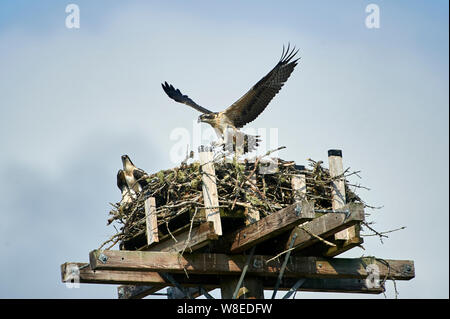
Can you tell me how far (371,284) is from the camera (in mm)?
9461

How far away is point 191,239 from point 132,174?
2.62 metres

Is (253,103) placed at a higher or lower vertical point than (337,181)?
higher

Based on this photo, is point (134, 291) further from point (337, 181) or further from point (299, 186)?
point (337, 181)

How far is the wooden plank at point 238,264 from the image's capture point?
807cm

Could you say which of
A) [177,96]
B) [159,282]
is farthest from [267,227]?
[177,96]

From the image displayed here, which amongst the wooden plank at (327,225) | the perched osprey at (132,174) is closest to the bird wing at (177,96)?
the perched osprey at (132,174)

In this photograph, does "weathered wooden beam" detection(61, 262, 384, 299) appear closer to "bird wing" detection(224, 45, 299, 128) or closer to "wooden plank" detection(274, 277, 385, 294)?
"wooden plank" detection(274, 277, 385, 294)

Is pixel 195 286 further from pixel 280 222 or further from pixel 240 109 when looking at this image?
pixel 240 109

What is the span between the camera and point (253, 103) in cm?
1188

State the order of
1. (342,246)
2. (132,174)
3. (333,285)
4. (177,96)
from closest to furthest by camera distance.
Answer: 1. (342,246)
2. (333,285)
3. (132,174)
4. (177,96)

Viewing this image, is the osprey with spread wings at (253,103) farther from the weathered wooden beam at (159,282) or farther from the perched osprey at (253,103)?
the weathered wooden beam at (159,282)

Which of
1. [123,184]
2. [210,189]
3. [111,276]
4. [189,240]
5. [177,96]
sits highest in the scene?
[177,96]

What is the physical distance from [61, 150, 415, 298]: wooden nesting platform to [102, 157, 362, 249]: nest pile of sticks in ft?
0.45

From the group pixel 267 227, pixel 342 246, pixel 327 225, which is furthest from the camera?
pixel 342 246
